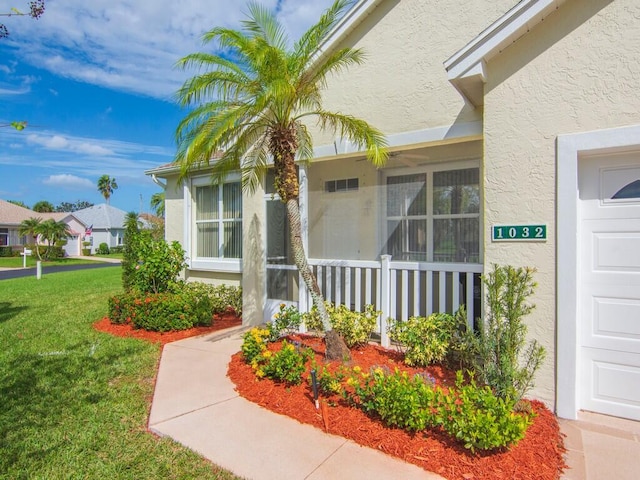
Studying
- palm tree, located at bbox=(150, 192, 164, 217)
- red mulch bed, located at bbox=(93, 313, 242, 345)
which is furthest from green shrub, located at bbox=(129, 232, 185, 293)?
palm tree, located at bbox=(150, 192, 164, 217)

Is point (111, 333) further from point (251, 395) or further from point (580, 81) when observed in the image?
point (580, 81)

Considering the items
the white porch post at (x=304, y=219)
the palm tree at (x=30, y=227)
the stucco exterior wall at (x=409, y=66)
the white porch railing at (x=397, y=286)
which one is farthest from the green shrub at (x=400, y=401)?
the palm tree at (x=30, y=227)

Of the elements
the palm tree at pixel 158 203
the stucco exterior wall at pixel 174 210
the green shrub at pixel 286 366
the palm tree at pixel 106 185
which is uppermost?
the palm tree at pixel 106 185

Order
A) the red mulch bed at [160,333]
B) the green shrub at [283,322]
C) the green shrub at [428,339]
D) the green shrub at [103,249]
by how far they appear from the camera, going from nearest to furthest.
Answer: the green shrub at [428,339] → the green shrub at [283,322] → the red mulch bed at [160,333] → the green shrub at [103,249]

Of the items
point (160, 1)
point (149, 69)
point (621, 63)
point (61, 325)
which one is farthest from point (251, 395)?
point (149, 69)

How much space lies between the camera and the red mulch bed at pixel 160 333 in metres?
7.80

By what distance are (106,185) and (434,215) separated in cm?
8398

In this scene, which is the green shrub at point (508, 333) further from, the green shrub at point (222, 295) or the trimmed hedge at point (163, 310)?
the green shrub at point (222, 295)

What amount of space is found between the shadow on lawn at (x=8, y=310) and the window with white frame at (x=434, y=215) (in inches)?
390

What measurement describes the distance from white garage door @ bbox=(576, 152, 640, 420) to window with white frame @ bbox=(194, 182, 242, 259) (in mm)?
7612

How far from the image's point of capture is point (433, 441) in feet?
11.6

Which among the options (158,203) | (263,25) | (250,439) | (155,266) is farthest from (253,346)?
(158,203)

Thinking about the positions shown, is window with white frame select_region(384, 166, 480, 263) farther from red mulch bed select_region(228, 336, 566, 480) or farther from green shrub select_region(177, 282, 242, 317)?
green shrub select_region(177, 282, 242, 317)

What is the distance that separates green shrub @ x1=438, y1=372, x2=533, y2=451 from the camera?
3162mm
